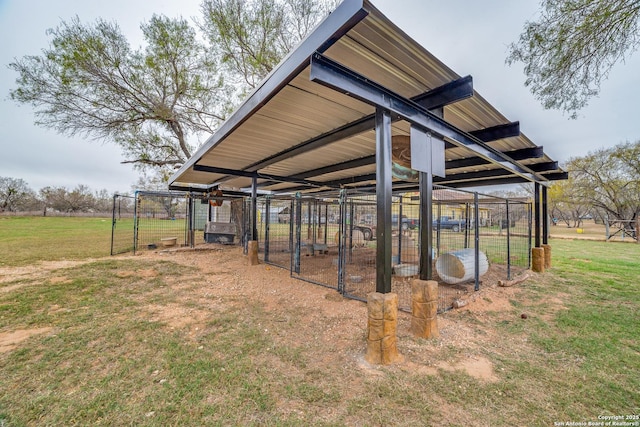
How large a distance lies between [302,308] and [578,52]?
6.02 meters

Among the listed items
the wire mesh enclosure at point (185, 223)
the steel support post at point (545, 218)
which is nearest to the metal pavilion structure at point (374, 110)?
the steel support post at point (545, 218)

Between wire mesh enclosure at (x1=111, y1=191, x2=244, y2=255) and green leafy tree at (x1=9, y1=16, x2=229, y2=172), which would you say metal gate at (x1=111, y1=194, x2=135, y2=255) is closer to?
wire mesh enclosure at (x1=111, y1=191, x2=244, y2=255)

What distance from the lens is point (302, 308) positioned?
12.9 feet

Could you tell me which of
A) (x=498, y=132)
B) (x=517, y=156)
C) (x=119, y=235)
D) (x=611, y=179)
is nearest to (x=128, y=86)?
(x=119, y=235)

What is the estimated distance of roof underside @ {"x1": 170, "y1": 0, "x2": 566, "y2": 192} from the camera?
2053 millimetres

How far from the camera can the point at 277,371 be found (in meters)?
2.33

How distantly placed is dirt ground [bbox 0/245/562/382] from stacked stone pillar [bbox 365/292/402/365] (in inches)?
4.2

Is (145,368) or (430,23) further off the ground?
(430,23)

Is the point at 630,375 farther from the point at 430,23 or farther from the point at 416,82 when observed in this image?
the point at 430,23

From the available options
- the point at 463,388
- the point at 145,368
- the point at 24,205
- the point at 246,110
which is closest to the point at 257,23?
the point at 246,110

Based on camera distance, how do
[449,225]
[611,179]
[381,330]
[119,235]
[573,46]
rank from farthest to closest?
1. [611,179]
2. [119,235]
3. [449,225]
4. [573,46]
5. [381,330]

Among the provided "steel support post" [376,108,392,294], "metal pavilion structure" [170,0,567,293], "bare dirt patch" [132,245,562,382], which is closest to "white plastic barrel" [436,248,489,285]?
"bare dirt patch" [132,245,562,382]

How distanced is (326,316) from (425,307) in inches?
55.9

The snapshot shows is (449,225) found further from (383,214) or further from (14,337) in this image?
(14,337)
